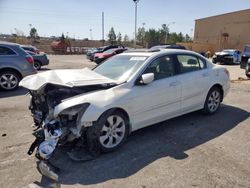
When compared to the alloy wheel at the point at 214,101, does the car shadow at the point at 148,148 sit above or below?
below

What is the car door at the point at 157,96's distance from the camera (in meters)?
4.31

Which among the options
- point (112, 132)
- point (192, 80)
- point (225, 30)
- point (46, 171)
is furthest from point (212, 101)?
point (225, 30)

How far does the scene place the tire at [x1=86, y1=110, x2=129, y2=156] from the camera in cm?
377

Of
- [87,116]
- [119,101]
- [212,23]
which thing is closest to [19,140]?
[87,116]

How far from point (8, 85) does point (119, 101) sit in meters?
6.26

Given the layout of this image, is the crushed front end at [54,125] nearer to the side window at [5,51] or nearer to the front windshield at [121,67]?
the front windshield at [121,67]

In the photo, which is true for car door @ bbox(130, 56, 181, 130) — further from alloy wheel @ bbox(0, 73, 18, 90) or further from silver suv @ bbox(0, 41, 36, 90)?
alloy wheel @ bbox(0, 73, 18, 90)

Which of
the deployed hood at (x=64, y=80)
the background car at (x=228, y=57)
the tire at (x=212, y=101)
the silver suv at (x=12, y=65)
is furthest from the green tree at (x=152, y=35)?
the deployed hood at (x=64, y=80)

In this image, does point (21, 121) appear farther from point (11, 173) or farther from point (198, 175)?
point (198, 175)

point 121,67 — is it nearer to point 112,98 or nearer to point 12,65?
point 112,98

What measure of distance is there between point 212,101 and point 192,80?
102cm

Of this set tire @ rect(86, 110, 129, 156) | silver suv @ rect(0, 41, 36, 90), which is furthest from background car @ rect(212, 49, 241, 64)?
tire @ rect(86, 110, 129, 156)

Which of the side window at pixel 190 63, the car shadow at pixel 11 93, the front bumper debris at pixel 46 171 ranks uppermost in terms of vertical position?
the side window at pixel 190 63

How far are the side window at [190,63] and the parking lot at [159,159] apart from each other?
3.67 feet
